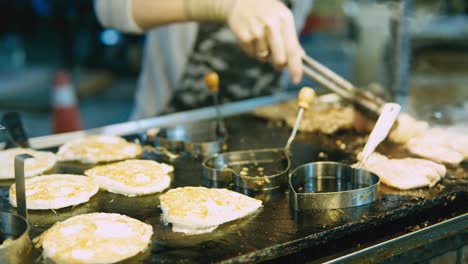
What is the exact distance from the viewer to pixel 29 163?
2264 mm

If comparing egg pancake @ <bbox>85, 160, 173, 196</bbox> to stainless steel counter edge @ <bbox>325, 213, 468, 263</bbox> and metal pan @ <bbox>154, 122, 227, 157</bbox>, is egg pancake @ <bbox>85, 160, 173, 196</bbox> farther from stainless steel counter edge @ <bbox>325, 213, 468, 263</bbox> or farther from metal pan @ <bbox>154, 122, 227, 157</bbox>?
stainless steel counter edge @ <bbox>325, 213, 468, 263</bbox>

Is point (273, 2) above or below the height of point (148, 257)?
above

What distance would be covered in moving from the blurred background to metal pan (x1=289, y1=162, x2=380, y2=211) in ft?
3.59

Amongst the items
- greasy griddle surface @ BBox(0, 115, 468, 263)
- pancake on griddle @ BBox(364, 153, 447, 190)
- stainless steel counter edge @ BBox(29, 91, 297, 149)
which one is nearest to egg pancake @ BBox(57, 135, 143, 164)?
greasy griddle surface @ BBox(0, 115, 468, 263)

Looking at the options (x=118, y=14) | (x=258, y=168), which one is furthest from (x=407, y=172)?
(x=118, y=14)

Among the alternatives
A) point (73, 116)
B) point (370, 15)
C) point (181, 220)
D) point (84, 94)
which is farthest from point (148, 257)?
point (84, 94)

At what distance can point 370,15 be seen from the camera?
137 inches

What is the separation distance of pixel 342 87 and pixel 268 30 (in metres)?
0.56

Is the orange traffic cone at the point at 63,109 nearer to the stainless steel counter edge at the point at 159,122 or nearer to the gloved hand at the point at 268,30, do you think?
the stainless steel counter edge at the point at 159,122

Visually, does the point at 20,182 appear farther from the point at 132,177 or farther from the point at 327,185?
the point at 327,185

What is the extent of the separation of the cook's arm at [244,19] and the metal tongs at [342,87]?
12 cm

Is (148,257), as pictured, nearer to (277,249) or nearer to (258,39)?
(277,249)

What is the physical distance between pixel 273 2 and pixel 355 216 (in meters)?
1.18

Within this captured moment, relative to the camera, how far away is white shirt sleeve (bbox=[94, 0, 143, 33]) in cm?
299
